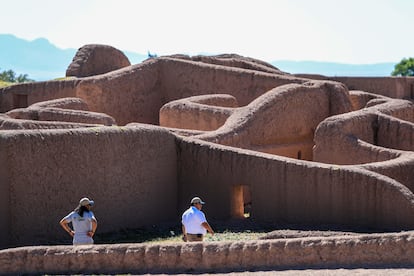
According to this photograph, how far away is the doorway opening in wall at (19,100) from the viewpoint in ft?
92.4

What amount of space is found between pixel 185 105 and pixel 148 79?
5845 mm

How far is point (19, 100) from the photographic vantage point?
28422 millimetres

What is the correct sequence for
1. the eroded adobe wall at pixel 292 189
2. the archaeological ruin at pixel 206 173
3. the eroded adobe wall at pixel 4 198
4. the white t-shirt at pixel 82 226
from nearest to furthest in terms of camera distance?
the white t-shirt at pixel 82 226, the eroded adobe wall at pixel 4 198, the archaeological ruin at pixel 206 173, the eroded adobe wall at pixel 292 189

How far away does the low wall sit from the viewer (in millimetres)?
10398

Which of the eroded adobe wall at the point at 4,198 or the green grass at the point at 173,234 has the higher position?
the eroded adobe wall at the point at 4,198

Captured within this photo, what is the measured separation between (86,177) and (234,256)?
14.7 feet

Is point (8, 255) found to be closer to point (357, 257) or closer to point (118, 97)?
point (357, 257)

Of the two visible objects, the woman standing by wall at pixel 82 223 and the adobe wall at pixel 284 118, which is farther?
the adobe wall at pixel 284 118

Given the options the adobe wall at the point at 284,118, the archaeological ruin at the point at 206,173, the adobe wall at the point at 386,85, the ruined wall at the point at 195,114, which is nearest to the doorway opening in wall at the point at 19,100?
the archaeological ruin at the point at 206,173

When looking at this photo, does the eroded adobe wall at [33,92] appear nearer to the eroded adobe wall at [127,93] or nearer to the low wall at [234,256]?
the eroded adobe wall at [127,93]

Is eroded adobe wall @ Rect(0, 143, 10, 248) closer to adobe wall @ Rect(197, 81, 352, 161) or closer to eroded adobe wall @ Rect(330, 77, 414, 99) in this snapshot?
adobe wall @ Rect(197, 81, 352, 161)

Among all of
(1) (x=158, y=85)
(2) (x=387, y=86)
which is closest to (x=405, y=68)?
(2) (x=387, y=86)

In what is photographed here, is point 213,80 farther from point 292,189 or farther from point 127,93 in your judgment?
point 292,189

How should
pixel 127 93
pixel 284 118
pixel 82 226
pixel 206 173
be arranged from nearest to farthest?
pixel 82 226 < pixel 206 173 < pixel 284 118 < pixel 127 93
